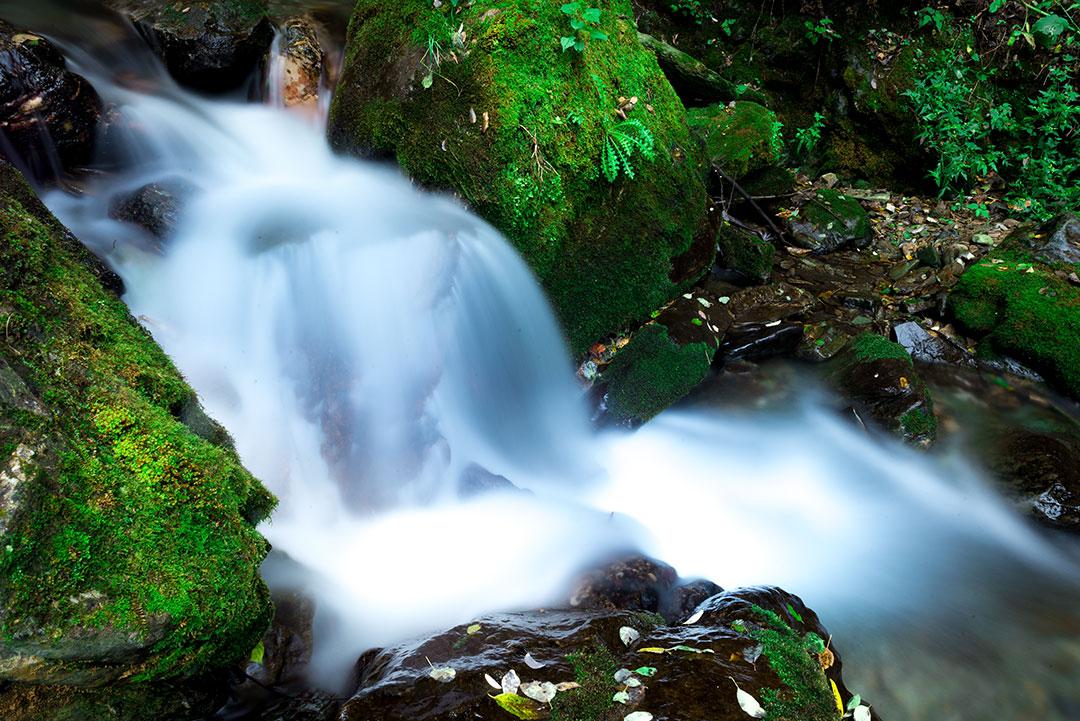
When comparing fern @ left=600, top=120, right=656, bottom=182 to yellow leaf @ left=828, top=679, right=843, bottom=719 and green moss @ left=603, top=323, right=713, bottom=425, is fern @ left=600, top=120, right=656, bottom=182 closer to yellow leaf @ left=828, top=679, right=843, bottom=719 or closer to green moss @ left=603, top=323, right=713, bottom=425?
green moss @ left=603, top=323, right=713, bottom=425

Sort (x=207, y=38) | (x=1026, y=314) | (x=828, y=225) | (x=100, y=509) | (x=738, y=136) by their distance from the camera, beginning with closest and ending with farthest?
(x=100, y=509) → (x=1026, y=314) → (x=207, y=38) → (x=738, y=136) → (x=828, y=225)

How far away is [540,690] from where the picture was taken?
2449 millimetres

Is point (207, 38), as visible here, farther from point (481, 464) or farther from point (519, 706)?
point (519, 706)

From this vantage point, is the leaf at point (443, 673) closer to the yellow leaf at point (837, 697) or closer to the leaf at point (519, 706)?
the leaf at point (519, 706)

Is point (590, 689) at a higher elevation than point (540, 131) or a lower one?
lower

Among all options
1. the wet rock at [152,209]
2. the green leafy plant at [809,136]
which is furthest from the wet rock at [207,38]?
the green leafy plant at [809,136]

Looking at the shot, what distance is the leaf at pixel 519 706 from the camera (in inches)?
92.2

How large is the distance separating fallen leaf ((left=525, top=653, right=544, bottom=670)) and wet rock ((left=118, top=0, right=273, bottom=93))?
21.2ft

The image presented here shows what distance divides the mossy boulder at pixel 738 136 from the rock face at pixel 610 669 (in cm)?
564

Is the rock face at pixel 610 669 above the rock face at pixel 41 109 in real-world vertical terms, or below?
below

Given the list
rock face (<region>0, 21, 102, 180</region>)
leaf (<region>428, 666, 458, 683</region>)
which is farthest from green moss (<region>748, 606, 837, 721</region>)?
rock face (<region>0, 21, 102, 180</region>)

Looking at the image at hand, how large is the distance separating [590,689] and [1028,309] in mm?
5968

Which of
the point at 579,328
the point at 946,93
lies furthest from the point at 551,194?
the point at 946,93

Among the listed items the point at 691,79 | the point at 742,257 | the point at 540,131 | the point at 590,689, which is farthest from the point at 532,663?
the point at 691,79
